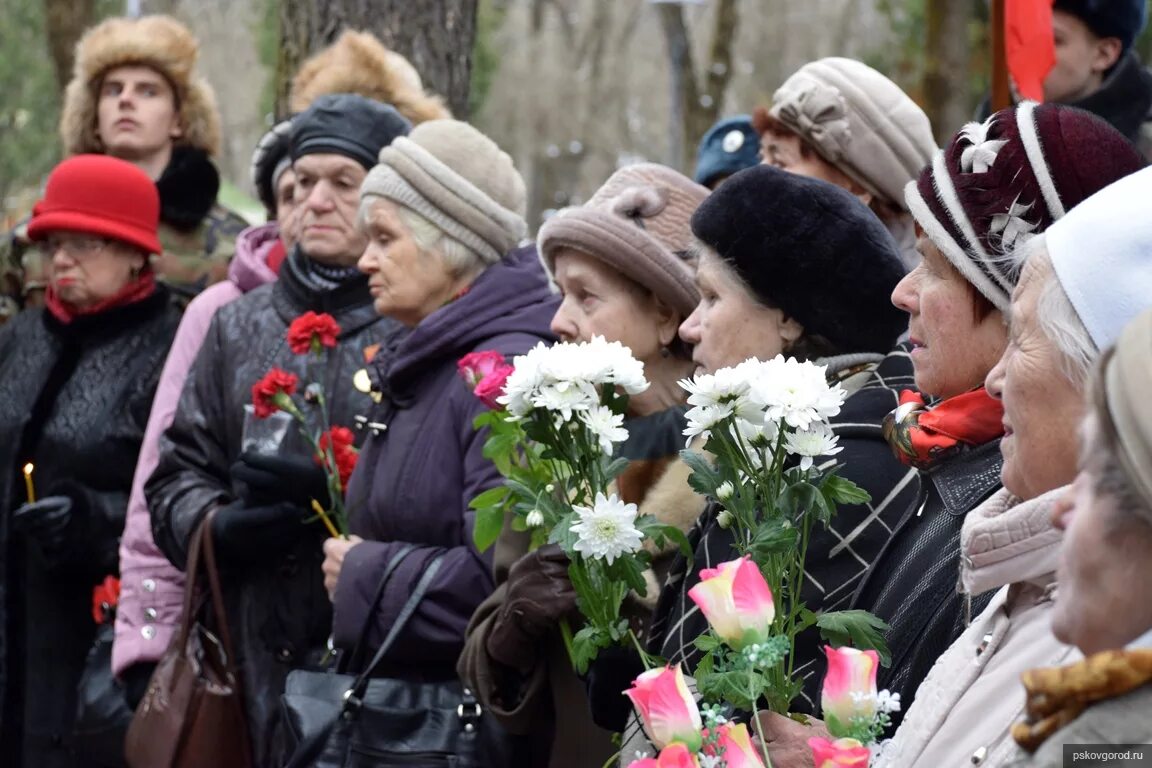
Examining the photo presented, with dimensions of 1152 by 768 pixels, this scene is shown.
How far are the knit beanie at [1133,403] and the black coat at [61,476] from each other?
447cm

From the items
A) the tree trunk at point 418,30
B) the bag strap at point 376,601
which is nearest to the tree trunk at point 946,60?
the tree trunk at point 418,30

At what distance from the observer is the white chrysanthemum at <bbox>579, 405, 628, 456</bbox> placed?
290 cm

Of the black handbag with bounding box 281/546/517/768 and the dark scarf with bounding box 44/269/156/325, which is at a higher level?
the dark scarf with bounding box 44/269/156/325

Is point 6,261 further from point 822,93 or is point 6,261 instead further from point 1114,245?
point 1114,245

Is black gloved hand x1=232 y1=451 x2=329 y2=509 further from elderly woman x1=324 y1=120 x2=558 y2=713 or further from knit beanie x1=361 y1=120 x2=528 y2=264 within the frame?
knit beanie x1=361 y1=120 x2=528 y2=264

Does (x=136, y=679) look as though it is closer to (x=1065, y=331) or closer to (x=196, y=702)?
(x=196, y=702)

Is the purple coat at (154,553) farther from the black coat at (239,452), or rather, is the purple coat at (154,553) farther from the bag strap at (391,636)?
the bag strap at (391,636)

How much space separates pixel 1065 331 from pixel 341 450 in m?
2.64

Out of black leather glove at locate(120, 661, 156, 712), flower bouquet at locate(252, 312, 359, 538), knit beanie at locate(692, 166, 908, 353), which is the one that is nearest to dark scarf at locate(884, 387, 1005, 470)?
knit beanie at locate(692, 166, 908, 353)

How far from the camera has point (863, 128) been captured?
447 cm

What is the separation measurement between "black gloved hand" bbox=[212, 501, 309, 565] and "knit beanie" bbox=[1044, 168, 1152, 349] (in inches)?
110

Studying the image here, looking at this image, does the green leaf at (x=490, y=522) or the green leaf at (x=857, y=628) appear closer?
the green leaf at (x=857, y=628)

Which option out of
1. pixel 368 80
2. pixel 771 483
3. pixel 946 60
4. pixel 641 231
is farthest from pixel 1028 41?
pixel 946 60

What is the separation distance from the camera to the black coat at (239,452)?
188 inches
